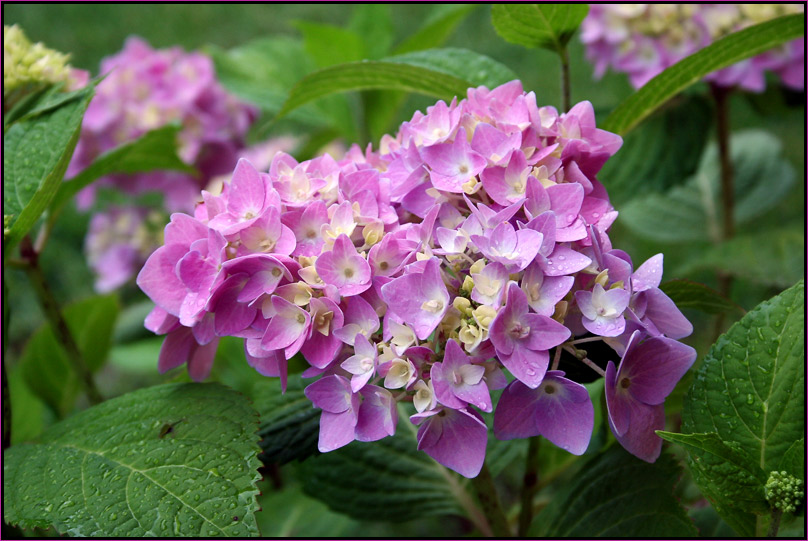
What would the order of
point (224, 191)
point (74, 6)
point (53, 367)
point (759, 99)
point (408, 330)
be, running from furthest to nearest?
point (74, 6), point (759, 99), point (53, 367), point (224, 191), point (408, 330)

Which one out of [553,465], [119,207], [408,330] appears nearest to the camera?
[408,330]

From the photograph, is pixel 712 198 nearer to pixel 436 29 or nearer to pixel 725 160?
pixel 725 160

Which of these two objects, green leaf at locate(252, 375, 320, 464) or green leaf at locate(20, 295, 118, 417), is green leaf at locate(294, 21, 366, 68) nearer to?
green leaf at locate(20, 295, 118, 417)

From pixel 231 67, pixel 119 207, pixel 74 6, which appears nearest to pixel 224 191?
pixel 231 67

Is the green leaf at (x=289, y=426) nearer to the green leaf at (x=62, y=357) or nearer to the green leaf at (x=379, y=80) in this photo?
the green leaf at (x=379, y=80)

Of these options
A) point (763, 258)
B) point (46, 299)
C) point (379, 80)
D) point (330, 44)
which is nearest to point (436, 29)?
point (330, 44)

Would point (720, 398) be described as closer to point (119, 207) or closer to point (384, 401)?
point (384, 401)
